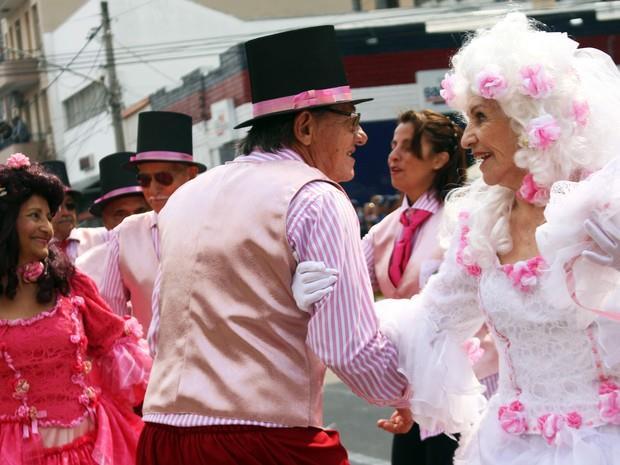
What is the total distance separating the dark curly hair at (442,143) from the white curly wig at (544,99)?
216 centimetres

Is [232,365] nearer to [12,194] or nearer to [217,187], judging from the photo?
[217,187]

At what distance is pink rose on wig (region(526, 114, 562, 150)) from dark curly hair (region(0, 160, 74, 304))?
8.99 ft

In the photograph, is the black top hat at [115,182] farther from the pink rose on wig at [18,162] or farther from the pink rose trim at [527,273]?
the pink rose trim at [527,273]

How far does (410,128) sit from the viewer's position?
618cm

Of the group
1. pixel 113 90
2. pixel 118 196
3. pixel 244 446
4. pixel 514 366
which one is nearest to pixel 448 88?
pixel 514 366

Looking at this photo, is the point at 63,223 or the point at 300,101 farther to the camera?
the point at 63,223

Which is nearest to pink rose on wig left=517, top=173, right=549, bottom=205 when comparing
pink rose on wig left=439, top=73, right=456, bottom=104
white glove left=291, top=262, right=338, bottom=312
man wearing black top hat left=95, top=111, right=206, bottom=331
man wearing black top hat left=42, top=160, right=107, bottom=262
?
pink rose on wig left=439, top=73, right=456, bottom=104

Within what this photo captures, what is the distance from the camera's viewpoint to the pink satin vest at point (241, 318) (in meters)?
3.46

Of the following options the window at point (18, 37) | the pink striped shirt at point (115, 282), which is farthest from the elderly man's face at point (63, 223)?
the window at point (18, 37)

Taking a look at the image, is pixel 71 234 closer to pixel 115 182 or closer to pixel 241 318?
pixel 115 182

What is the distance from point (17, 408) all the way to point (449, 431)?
7.51ft

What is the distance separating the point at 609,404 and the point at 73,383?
2872mm

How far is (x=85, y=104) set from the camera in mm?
41938

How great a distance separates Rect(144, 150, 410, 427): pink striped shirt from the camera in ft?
11.4
